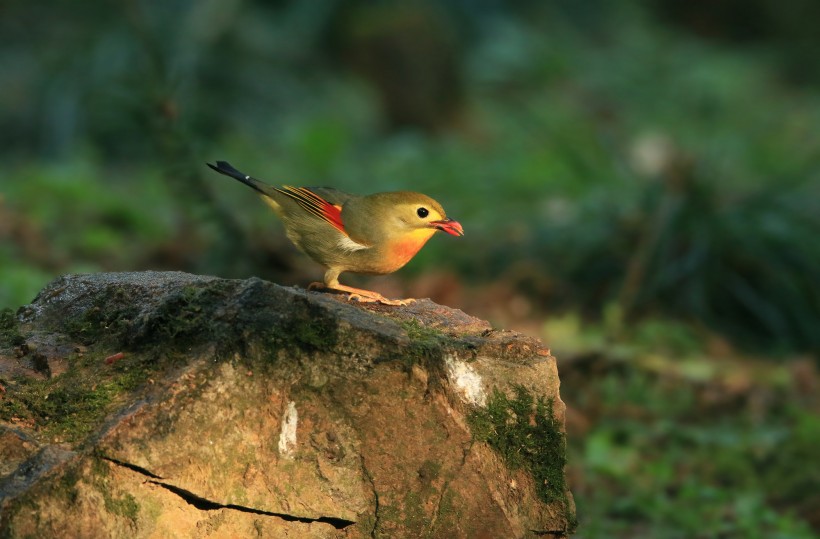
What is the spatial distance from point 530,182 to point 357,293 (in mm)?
7159

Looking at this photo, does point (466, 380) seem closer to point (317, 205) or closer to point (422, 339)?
point (422, 339)

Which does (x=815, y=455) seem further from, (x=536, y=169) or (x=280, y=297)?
(x=536, y=169)

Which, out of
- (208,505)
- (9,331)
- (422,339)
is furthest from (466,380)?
(9,331)

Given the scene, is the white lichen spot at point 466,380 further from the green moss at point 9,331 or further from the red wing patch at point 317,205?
the green moss at point 9,331

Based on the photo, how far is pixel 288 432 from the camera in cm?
288

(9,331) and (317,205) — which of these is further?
(317,205)

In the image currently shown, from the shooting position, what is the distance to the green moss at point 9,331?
3.19 m

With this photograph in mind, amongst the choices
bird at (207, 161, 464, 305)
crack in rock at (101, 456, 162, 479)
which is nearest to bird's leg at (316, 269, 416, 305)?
bird at (207, 161, 464, 305)

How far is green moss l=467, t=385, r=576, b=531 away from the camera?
3057 mm

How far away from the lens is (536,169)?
11.0 meters

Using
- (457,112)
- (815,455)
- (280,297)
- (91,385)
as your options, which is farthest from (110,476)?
(457,112)

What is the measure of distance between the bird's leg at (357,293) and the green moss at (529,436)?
1.62ft

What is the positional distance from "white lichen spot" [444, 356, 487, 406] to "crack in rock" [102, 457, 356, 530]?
17.6 inches

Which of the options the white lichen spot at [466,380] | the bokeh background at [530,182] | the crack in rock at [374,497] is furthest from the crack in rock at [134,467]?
the bokeh background at [530,182]
